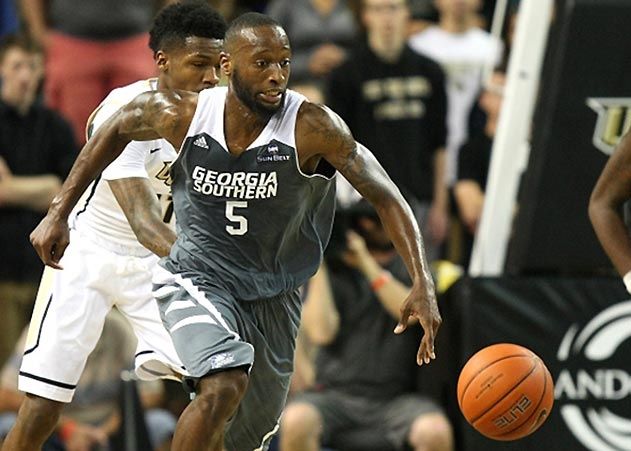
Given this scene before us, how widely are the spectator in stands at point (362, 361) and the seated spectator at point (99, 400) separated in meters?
0.95

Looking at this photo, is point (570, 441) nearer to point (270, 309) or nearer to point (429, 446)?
point (429, 446)

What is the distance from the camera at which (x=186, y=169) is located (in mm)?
6449

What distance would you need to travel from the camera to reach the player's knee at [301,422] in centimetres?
935

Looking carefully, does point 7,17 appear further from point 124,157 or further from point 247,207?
point 247,207

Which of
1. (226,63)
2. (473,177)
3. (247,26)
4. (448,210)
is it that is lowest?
(448,210)

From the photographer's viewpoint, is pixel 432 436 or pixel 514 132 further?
pixel 514 132

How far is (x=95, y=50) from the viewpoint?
11.7 m

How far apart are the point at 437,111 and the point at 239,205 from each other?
5.23 meters

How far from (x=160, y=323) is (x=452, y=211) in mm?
4901

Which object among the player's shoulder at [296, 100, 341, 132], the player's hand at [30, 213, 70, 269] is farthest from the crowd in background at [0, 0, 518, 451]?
the player's shoulder at [296, 100, 341, 132]

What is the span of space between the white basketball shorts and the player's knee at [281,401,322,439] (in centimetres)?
220

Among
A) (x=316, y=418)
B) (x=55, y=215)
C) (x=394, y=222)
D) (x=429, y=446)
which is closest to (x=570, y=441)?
(x=429, y=446)

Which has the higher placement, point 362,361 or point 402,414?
point 362,361

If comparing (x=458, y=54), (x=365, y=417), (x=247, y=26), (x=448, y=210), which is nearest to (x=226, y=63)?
(x=247, y=26)
